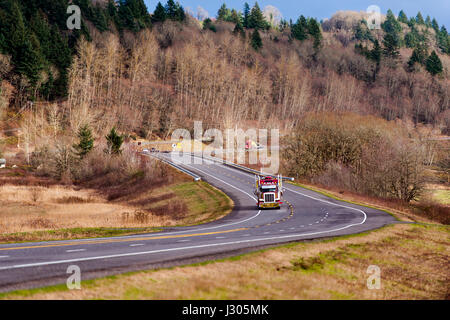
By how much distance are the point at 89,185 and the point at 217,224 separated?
39009 millimetres

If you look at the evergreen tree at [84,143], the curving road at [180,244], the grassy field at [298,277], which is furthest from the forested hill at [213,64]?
the grassy field at [298,277]

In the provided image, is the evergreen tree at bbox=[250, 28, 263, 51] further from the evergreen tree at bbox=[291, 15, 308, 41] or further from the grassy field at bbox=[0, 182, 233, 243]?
the grassy field at bbox=[0, 182, 233, 243]

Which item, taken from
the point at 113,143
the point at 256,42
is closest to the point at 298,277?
the point at 113,143

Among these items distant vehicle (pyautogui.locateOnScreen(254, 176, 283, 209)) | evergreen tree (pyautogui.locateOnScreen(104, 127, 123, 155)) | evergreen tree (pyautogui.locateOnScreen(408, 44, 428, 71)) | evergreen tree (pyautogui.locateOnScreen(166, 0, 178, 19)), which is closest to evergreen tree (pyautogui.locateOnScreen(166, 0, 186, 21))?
evergreen tree (pyautogui.locateOnScreen(166, 0, 178, 19))

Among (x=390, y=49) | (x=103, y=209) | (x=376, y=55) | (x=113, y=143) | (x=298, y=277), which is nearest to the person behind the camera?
(x=298, y=277)

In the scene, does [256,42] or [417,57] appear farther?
[256,42]

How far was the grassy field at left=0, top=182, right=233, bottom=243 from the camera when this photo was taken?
28.9 metres

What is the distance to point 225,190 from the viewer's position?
4759 centimetres

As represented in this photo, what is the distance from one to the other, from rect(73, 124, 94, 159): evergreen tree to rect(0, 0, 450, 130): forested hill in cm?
2755

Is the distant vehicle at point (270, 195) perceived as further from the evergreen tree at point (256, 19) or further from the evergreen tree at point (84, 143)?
the evergreen tree at point (256, 19)

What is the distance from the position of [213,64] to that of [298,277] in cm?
11840

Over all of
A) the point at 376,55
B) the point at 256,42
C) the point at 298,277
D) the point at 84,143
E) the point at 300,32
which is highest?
the point at 300,32

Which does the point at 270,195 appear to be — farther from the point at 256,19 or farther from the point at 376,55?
the point at 256,19

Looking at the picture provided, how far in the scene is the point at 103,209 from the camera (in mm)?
40375
